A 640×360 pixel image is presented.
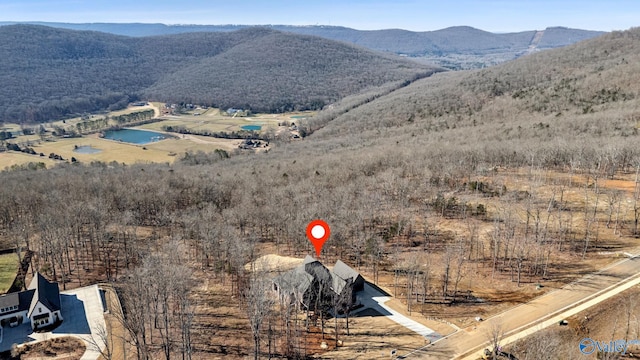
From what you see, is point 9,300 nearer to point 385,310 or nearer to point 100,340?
point 100,340

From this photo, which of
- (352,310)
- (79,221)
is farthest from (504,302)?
(79,221)

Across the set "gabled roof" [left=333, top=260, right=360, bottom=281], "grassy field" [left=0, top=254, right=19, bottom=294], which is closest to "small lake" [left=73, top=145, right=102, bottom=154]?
"grassy field" [left=0, top=254, right=19, bottom=294]

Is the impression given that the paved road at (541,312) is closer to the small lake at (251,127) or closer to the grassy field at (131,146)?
the grassy field at (131,146)

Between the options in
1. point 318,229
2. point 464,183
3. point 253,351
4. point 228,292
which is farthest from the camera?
point 464,183

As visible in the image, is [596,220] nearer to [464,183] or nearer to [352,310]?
[464,183]

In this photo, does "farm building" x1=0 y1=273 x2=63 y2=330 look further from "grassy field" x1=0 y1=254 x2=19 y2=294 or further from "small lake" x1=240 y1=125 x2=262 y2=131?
"small lake" x1=240 y1=125 x2=262 y2=131

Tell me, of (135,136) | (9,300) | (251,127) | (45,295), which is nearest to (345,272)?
(45,295)

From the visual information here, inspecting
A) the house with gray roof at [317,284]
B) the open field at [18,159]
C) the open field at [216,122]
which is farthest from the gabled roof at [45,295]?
the open field at [216,122]

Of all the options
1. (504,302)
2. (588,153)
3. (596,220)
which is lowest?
(504,302)
